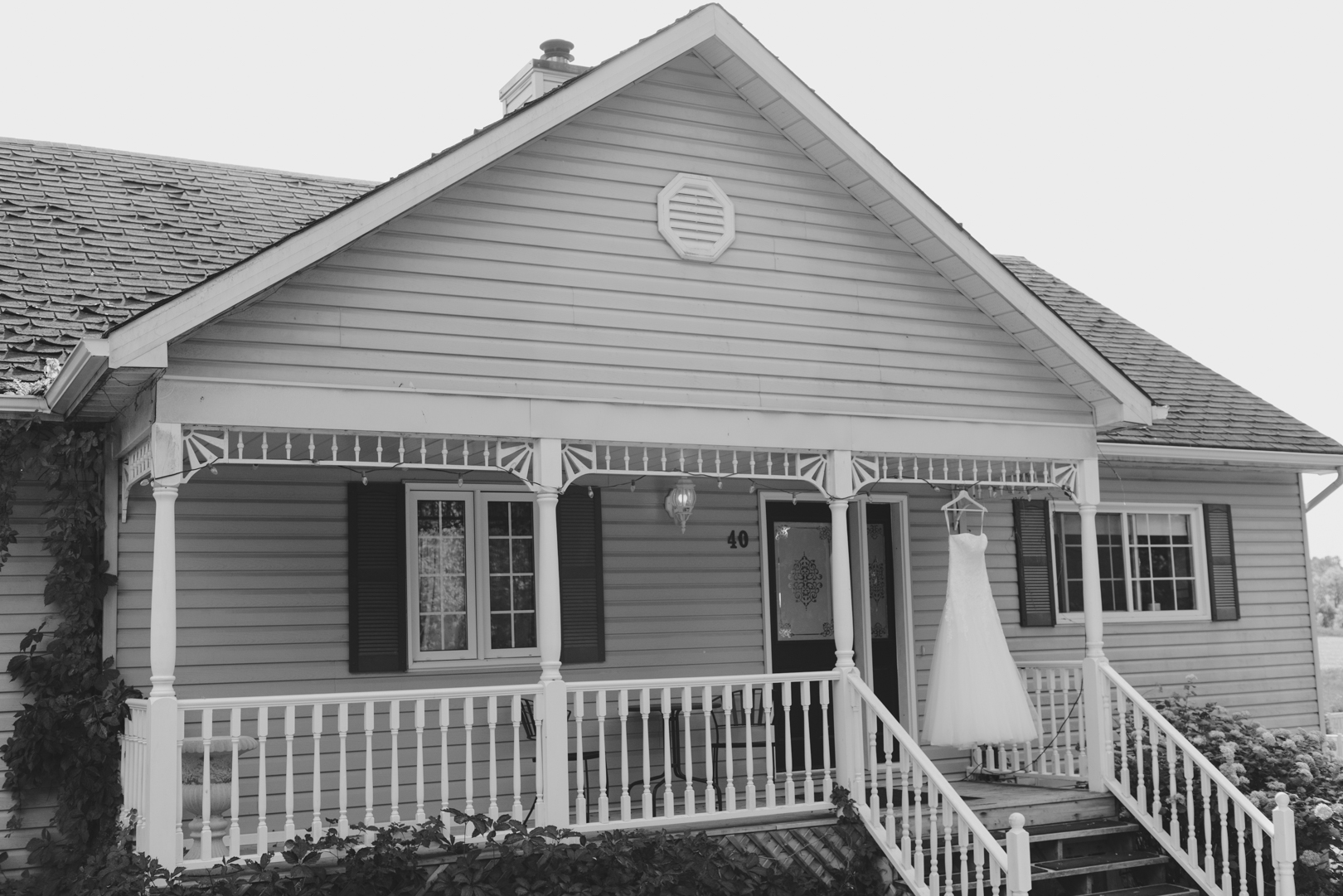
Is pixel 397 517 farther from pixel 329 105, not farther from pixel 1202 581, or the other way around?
pixel 329 105

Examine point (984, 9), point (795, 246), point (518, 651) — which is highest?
Answer: point (984, 9)

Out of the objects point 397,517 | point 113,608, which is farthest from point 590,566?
point 113,608

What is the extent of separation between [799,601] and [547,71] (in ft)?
15.5

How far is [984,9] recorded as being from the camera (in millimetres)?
18875

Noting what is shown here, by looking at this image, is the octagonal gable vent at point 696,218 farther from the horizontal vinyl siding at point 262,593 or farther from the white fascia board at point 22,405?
the white fascia board at point 22,405

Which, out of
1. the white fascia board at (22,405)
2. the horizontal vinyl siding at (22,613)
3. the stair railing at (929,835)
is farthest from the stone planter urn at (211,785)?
the stair railing at (929,835)

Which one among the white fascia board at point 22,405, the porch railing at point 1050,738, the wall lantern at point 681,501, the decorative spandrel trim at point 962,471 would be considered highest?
the white fascia board at point 22,405

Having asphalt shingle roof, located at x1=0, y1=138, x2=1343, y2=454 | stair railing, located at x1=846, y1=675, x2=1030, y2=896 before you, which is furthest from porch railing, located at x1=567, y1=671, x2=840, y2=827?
asphalt shingle roof, located at x1=0, y1=138, x2=1343, y2=454

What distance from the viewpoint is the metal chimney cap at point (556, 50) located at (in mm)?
10703

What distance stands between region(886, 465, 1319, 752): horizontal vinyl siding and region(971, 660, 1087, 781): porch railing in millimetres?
407

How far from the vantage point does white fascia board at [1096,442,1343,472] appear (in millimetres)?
11625

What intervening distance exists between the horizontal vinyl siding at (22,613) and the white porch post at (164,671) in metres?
1.66

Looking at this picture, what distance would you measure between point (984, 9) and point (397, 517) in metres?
13.3

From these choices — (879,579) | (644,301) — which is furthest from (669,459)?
(879,579)
